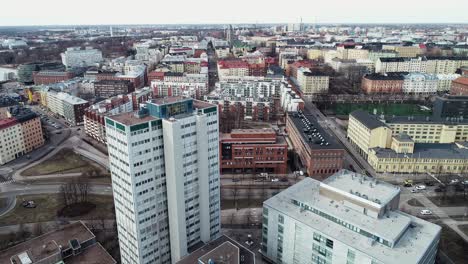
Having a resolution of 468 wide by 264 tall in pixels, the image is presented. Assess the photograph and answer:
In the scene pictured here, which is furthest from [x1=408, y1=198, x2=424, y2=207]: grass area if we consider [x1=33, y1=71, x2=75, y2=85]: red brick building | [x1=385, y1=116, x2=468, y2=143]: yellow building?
[x1=33, y1=71, x2=75, y2=85]: red brick building

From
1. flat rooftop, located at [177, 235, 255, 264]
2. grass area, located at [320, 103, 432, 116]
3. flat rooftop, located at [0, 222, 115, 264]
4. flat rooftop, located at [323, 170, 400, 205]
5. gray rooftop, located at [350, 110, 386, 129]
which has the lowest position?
flat rooftop, located at [0, 222, 115, 264]

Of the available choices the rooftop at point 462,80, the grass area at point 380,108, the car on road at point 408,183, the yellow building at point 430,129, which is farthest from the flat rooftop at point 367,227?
the rooftop at point 462,80

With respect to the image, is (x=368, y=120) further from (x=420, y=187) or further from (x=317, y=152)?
(x=317, y=152)

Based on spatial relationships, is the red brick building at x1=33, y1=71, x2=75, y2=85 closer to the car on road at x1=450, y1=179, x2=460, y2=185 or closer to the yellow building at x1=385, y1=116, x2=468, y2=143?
the yellow building at x1=385, y1=116, x2=468, y2=143

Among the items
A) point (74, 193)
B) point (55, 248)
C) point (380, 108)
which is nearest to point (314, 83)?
point (380, 108)

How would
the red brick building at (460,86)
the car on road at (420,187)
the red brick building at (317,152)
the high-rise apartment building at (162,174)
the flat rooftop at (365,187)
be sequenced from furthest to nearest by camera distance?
1. the red brick building at (460,86)
2. the red brick building at (317,152)
3. the car on road at (420,187)
4. the flat rooftop at (365,187)
5. the high-rise apartment building at (162,174)

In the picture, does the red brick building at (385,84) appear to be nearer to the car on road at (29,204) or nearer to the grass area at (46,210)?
the grass area at (46,210)
